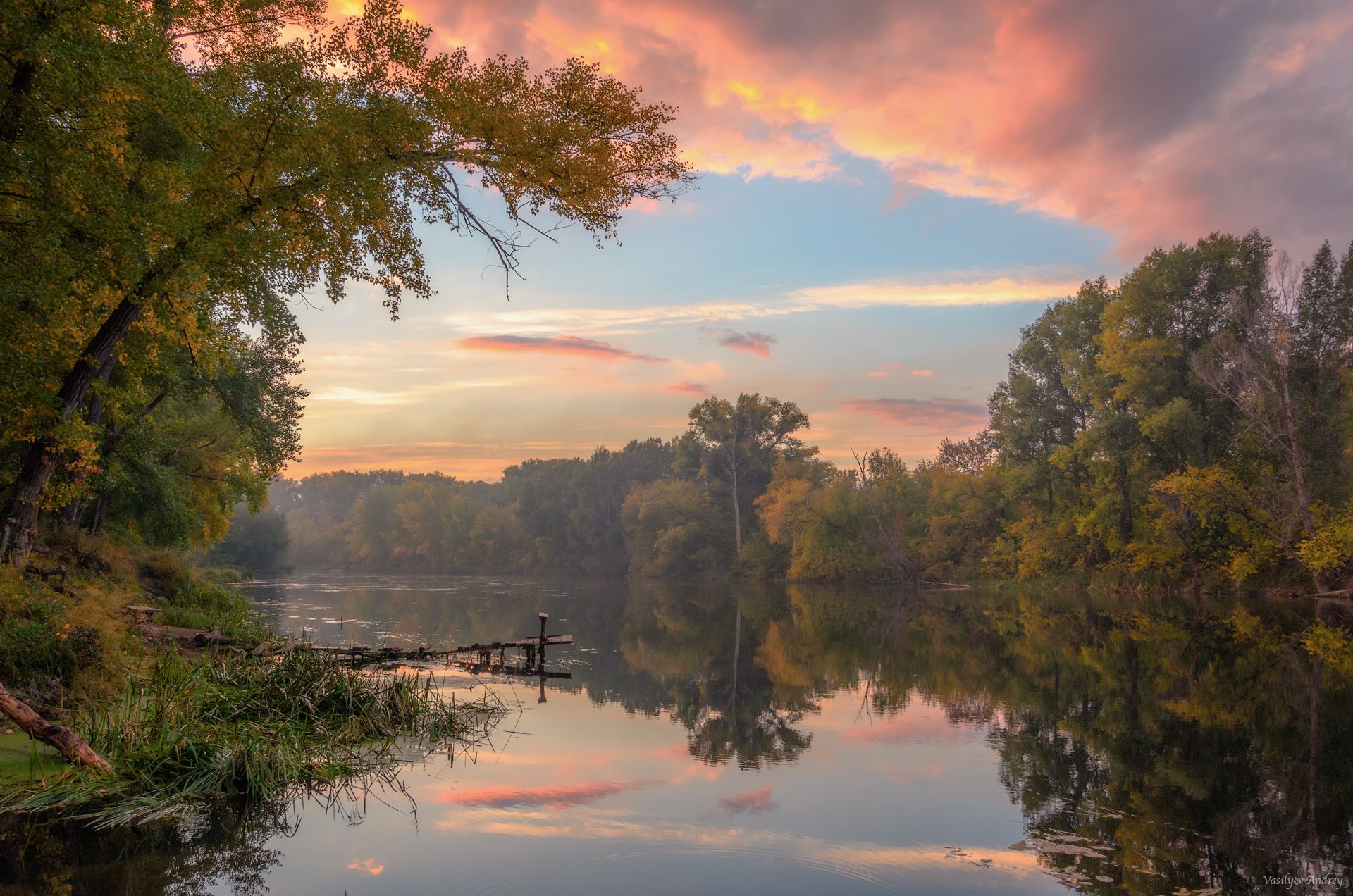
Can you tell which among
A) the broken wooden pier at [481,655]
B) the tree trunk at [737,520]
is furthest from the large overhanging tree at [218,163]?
the tree trunk at [737,520]

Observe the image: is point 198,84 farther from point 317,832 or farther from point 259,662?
point 317,832

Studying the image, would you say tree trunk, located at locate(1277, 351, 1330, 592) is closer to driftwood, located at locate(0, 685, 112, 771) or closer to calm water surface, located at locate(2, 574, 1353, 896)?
calm water surface, located at locate(2, 574, 1353, 896)

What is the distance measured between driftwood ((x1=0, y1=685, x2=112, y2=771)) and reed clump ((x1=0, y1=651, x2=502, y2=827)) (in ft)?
0.45

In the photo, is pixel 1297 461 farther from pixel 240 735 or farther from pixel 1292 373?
pixel 240 735

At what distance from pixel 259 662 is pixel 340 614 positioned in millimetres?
21173

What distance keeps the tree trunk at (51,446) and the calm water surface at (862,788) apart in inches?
286

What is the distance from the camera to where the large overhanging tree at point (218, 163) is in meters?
10.1

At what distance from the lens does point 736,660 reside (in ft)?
70.1

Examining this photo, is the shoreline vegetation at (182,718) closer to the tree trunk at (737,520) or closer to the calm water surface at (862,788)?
the calm water surface at (862,788)

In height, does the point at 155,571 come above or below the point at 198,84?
below

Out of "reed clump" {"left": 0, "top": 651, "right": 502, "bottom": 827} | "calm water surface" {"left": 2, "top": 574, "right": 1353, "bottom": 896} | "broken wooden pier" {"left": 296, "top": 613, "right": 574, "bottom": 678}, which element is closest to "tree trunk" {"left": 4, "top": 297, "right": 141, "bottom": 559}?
"reed clump" {"left": 0, "top": 651, "right": 502, "bottom": 827}

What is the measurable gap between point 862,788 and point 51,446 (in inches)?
480

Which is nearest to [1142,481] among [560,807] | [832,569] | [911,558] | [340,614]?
[911,558]

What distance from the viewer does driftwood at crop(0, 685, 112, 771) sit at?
7.75 meters
